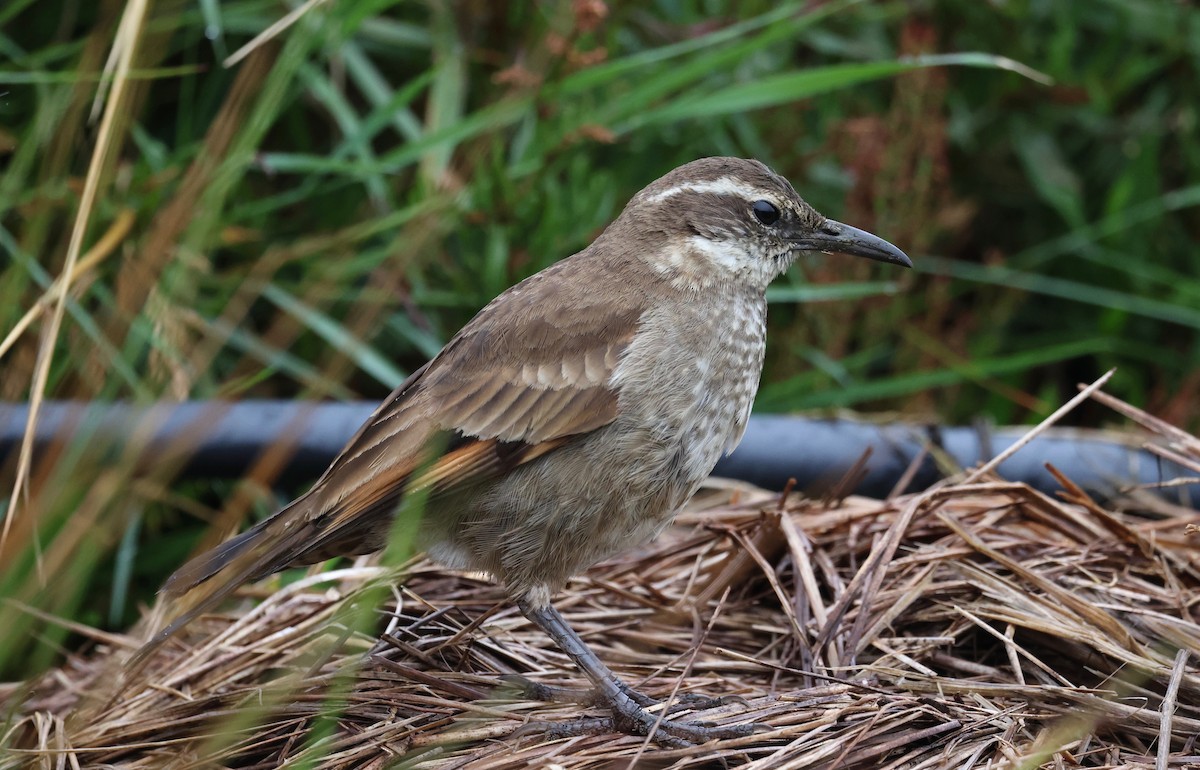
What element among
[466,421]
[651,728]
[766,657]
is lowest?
[766,657]

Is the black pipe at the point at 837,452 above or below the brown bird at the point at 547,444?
below

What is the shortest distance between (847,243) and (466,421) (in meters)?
1.23

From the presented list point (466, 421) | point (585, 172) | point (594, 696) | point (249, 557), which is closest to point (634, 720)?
point (594, 696)

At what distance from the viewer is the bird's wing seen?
306cm

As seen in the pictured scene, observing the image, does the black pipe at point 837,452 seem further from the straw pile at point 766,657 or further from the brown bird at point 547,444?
the brown bird at point 547,444

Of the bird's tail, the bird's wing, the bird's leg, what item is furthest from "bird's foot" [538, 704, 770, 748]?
the bird's tail

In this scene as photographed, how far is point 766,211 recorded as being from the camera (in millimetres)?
3652

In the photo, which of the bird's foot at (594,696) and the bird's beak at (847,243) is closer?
the bird's foot at (594,696)

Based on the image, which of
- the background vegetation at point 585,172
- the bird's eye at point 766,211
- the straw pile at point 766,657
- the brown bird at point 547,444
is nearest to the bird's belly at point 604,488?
the brown bird at point 547,444

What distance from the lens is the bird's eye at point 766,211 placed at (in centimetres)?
364

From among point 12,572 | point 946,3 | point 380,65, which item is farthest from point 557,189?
point 12,572

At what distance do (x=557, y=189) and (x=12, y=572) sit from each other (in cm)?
269

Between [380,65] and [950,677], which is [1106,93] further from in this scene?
[950,677]

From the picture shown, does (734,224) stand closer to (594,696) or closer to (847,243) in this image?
(847,243)
